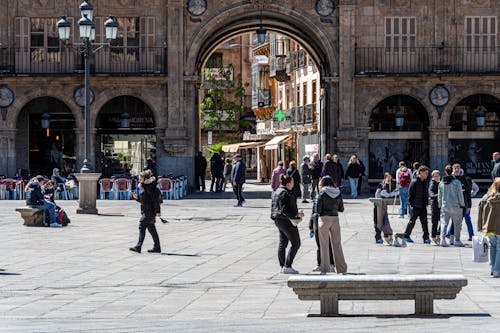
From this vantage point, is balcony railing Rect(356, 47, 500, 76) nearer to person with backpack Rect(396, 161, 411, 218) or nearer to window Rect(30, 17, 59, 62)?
window Rect(30, 17, 59, 62)

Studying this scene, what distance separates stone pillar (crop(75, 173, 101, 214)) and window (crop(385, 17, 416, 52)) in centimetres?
1715

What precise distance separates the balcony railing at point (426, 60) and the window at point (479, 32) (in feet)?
0.57

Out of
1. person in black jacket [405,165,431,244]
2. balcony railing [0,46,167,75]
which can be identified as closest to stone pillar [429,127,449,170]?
balcony railing [0,46,167,75]

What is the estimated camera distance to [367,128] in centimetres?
4616

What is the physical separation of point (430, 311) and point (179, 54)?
110 feet

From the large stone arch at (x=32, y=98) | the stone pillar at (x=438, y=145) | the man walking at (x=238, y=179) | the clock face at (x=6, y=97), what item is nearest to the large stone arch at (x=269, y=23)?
the stone pillar at (x=438, y=145)

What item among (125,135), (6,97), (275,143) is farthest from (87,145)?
(275,143)

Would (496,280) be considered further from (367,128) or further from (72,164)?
(72,164)

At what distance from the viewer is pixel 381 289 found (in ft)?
44.1

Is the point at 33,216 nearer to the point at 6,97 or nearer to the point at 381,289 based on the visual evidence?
the point at 381,289

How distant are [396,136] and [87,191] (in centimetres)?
1760

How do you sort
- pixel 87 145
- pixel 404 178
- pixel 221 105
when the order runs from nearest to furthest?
pixel 404 178 → pixel 87 145 → pixel 221 105

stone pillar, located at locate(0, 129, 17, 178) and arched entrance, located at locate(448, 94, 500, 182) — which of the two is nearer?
stone pillar, located at locate(0, 129, 17, 178)

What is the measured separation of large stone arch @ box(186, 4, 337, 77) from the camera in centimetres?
4631
